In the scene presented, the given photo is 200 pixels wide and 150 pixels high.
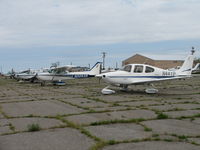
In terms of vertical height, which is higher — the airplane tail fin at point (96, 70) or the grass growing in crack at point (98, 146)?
the airplane tail fin at point (96, 70)

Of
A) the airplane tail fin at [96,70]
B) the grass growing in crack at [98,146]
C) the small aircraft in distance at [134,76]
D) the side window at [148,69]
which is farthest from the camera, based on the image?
the airplane tail fin at [96,70]

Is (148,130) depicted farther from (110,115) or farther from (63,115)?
(63,115)

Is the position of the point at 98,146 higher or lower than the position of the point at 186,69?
lower

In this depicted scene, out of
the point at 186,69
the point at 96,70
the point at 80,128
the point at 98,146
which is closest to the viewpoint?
the point at 98,146

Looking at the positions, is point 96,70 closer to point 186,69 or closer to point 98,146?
point 186,69

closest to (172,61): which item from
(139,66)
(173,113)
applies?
(139,66)

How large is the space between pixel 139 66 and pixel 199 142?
11.8 m

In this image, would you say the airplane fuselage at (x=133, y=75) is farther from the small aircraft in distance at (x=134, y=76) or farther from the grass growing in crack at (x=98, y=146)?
the grass growing in crack at (x=98, y=146)

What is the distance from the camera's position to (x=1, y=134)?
5.88 meters

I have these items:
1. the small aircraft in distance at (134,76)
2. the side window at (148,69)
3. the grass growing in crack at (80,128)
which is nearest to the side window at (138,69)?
the small aircraft in distance at (134,76)

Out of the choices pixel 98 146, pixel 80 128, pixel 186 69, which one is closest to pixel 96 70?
pixel 186 69

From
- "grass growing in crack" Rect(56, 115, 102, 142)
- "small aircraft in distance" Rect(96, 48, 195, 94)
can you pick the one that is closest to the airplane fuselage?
"small aircraft in distance" Rect(96, 48, 195, 94)

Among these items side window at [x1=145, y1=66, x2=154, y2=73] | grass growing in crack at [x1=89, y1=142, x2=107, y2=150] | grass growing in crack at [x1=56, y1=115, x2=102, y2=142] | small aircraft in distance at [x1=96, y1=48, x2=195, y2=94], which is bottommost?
grass growing in crack at [x1=56, y1=115, x2=102, y2=142]

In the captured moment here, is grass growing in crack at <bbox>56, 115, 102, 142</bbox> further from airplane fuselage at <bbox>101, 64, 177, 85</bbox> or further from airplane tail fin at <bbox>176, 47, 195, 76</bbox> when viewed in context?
airplane tail fin at <bbox>176, 47, 195, 76</bbox>
